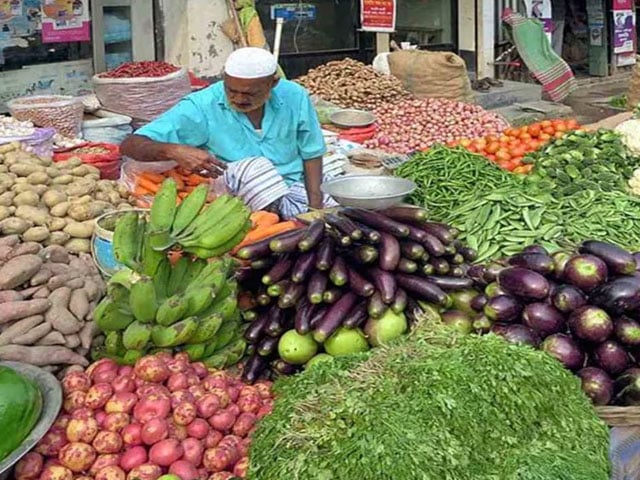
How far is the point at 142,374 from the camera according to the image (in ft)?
9.02

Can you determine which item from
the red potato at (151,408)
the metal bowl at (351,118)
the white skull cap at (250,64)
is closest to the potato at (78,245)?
the white skull cap at (250,64)

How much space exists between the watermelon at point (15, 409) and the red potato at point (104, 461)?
214mm

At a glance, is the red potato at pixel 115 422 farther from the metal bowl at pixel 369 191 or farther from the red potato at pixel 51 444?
the metal bowl at pixel 369 191

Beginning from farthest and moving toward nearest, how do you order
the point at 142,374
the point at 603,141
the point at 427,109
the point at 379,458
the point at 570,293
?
the point at 427,109
the point at 603,141
the point at 570,293
the point at 142,374
the point at 379,458

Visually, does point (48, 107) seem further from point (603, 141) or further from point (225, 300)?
point (603, 141)

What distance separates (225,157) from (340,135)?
2845mm

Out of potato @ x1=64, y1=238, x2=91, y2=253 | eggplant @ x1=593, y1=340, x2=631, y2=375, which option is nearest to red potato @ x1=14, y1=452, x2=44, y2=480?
potato @ x1=64, y1=238, x2=91, y2=253

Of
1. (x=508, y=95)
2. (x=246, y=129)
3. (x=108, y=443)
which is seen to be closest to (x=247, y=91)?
(x=246, y=129)

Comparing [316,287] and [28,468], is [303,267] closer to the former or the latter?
[316,287]

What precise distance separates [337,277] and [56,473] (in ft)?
3.86

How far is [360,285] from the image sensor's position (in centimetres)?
313

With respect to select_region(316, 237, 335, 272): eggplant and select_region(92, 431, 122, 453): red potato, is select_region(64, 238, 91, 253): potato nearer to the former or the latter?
select_region(316, 237, 335, 272): eggplant

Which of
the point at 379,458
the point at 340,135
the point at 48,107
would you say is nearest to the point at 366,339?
the point at 379,458

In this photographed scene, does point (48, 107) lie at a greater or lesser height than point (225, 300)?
greater
